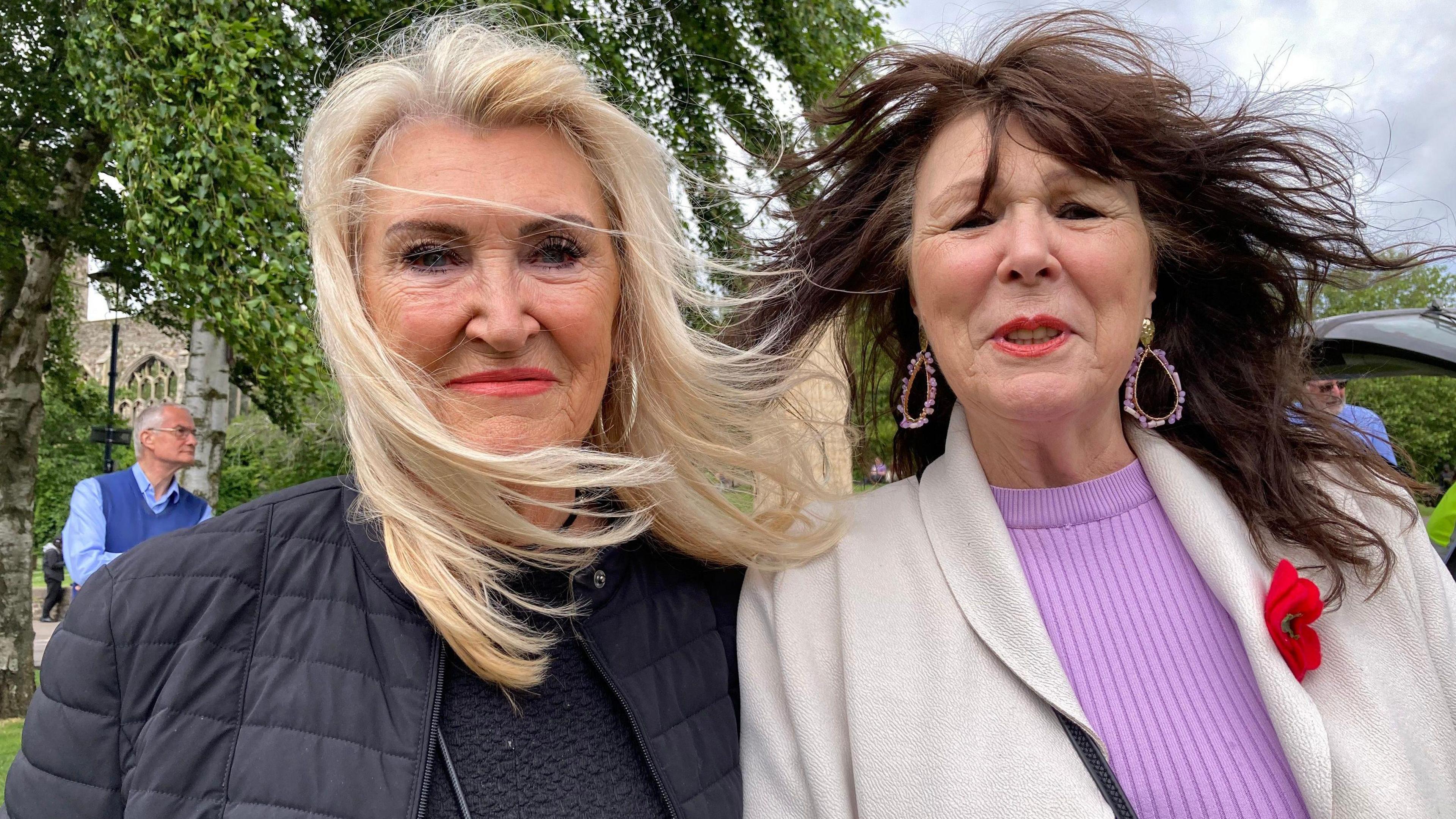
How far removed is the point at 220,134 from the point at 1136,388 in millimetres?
4228

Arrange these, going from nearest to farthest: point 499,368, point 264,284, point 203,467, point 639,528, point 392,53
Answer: point 499,368, point 639,528, point 392,53, point 264,284, point 203,467

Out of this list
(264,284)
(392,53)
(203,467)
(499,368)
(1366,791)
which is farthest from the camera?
(203,467)

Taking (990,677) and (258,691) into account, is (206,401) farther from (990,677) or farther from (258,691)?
(990,677)

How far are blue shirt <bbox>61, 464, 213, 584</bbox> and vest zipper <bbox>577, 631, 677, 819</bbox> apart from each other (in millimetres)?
4445

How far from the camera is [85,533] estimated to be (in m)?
5.71

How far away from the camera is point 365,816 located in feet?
4.90

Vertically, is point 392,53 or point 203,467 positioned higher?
point 392,53

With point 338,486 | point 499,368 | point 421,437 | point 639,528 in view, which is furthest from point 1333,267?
point 338,486

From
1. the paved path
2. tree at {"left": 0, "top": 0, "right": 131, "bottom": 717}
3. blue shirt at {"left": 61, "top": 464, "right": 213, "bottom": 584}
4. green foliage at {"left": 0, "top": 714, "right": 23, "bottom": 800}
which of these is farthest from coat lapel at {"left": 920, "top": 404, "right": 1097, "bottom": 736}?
the paved path

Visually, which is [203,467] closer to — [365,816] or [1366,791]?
[365,816]

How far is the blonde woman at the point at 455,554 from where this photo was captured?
4.97 feet

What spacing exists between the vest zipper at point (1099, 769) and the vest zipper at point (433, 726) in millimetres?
993

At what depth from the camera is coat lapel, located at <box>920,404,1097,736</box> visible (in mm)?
1783

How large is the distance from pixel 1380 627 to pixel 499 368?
1.58m
